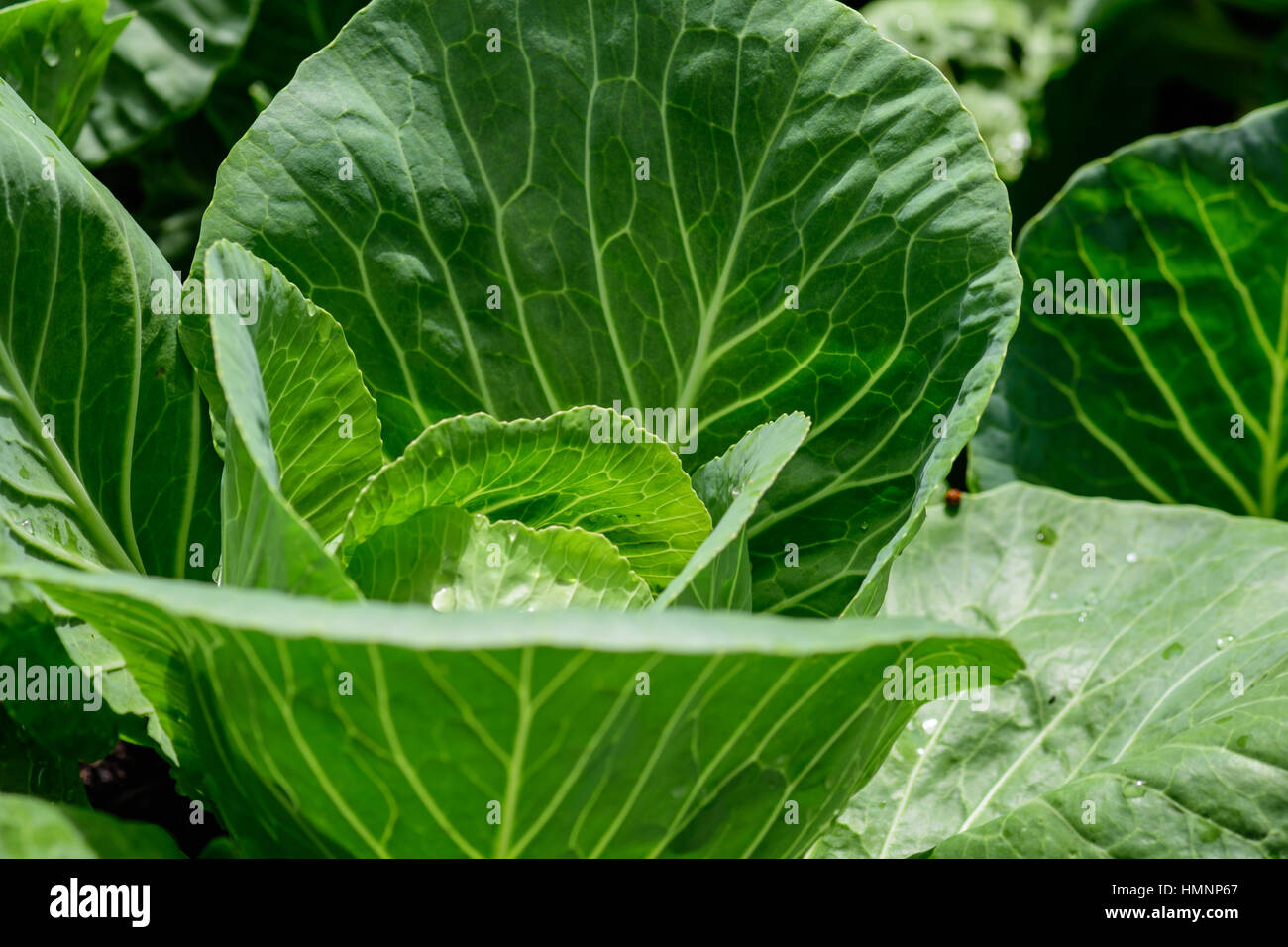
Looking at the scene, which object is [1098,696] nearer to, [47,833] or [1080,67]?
[47,833]

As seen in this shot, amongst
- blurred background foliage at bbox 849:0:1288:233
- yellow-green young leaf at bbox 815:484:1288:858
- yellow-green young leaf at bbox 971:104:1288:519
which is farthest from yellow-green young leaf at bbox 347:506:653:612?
blurred background foliage at bbox 849:0:1288:233

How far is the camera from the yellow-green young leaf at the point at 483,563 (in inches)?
44.0

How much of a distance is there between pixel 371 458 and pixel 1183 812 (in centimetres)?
97

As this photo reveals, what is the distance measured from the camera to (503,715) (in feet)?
2.92

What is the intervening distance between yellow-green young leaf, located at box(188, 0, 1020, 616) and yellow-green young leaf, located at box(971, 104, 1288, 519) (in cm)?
73

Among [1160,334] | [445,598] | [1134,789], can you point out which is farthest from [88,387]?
[1160,334]

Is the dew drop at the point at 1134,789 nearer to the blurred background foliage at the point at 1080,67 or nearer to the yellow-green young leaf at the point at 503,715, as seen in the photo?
the yellow-green young leaf at the point at 503,715

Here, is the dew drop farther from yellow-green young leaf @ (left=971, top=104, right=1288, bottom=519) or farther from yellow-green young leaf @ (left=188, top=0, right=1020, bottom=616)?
yellow-green young leaf @ (left=971, top=104, right=1288, bottom=519)

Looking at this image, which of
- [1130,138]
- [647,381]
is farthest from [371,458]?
[1130,138]

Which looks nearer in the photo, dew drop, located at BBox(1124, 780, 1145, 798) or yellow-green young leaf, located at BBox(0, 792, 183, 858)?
yellow-green young leaf, located at BBox(0, 792, 183, 858)

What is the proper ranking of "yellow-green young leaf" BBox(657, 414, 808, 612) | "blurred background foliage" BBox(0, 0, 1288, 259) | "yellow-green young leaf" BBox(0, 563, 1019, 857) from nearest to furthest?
"yellow-green young leaf" BBox(0, 563, 1019, 857) < "yellow-green young leaf" BBox(657, 414, 808, 612) < "blurred background foliage" BBox(0, 0, 1288, 259)

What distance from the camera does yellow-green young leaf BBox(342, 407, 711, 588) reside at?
114cm

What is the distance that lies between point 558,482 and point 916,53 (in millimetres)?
2459
